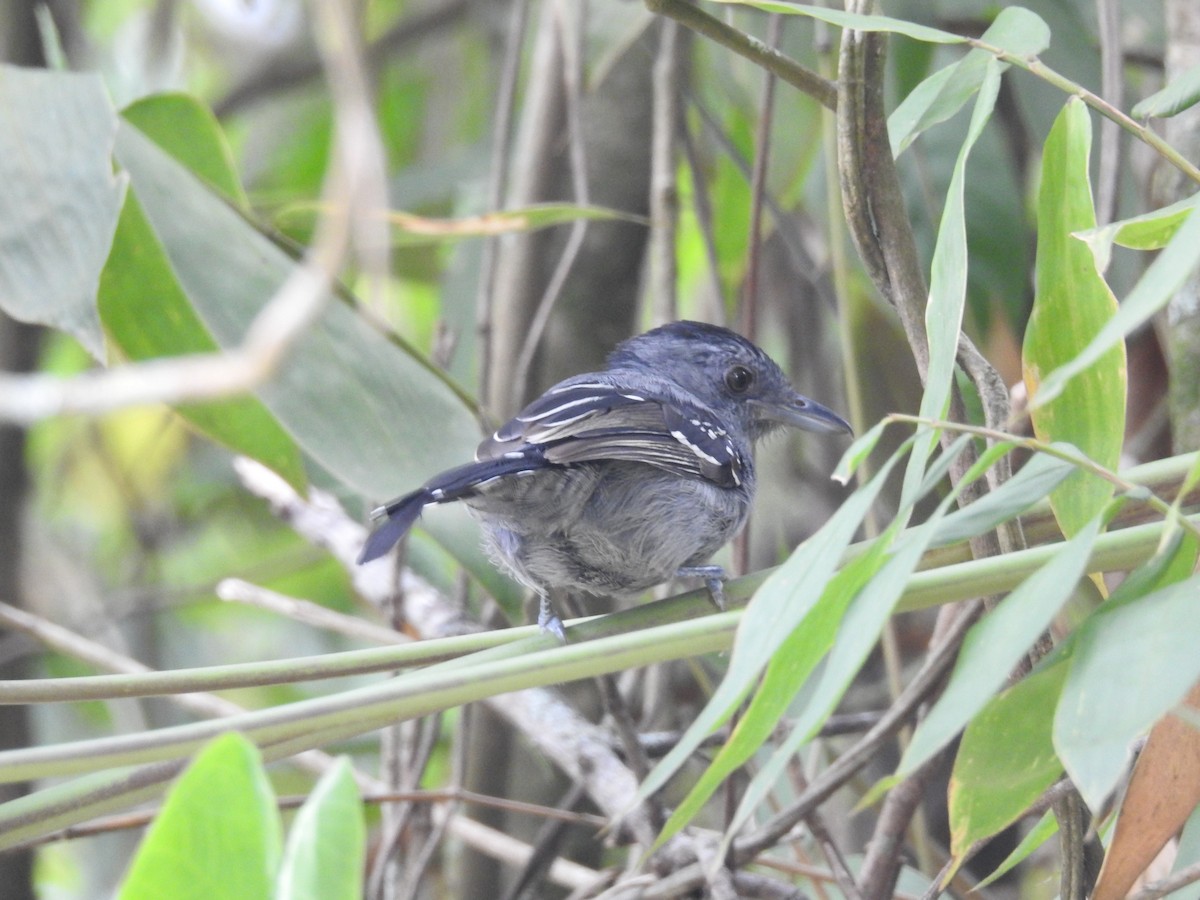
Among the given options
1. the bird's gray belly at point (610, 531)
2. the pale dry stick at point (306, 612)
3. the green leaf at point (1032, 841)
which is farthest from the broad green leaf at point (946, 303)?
the pale dry stick at point (306, 612)

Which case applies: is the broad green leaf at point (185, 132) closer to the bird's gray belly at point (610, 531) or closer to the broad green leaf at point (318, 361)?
the broad green leaf at point (318, 361)

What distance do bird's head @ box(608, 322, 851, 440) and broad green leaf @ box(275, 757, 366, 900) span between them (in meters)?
2.13

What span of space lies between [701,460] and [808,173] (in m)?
1.49

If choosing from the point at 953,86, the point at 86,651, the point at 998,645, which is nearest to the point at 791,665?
the point at 998,645

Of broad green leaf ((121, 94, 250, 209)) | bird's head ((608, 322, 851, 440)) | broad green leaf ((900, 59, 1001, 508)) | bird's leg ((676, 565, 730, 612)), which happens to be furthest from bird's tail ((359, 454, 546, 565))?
broad green leaf ((121, 94, 250, 209))

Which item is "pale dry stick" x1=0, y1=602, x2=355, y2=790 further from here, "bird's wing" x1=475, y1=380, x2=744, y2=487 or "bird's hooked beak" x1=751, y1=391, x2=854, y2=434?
"bird's hooked beak" x1=751, y1=391, x2=854, y2=434

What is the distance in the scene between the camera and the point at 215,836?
877mm

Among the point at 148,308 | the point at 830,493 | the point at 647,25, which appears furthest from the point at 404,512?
the point at 830,493

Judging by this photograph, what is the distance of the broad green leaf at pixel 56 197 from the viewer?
184 centimetres

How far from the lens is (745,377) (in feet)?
9.96

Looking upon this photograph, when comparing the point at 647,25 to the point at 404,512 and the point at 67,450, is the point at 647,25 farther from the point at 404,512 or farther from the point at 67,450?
the point at 67,450

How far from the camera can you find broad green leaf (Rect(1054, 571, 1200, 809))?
3.20 ft

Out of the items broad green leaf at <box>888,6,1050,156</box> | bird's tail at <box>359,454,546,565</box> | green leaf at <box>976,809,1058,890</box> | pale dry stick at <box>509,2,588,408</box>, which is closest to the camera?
green leaf at <box>976,809,1058,890</box>

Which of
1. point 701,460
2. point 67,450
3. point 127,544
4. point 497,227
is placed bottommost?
point 127,544
